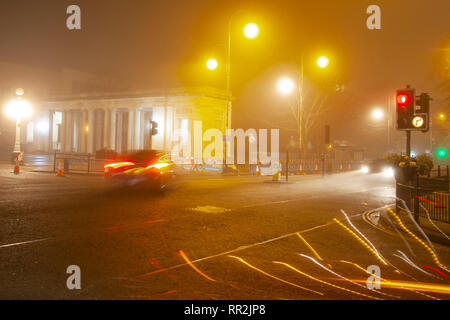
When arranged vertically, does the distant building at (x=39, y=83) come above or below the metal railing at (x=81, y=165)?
above

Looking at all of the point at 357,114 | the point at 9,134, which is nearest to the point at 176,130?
the point at 357,114

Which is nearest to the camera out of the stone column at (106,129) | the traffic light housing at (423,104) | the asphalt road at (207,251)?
the asphalt road at (207,251)

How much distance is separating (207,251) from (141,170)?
26.4 ft

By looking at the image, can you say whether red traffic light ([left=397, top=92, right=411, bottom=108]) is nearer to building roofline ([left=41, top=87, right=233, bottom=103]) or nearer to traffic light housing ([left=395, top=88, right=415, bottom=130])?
traffic light housing ([left=395, top=88, right=415, bottom=130])

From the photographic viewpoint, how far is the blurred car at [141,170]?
45.9 ft

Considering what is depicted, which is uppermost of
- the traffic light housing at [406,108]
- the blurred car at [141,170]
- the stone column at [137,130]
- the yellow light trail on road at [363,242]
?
the stone column at [137,130]

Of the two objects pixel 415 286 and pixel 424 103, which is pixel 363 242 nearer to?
pixel 415 286

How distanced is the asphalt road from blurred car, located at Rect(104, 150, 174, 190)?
5.28ft

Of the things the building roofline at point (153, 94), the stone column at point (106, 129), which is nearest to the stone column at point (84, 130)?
the building roofline at point (153, 94)

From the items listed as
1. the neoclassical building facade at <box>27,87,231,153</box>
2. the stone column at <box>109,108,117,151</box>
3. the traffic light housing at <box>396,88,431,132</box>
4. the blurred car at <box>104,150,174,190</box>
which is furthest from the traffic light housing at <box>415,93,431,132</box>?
the stone column at <box>109,108,117,151</box>

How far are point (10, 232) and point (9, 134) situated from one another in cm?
6878

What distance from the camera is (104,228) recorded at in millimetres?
8188

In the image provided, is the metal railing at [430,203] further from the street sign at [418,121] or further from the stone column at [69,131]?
the stone column at [69,131]

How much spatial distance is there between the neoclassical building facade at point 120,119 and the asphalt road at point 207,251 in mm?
31872
